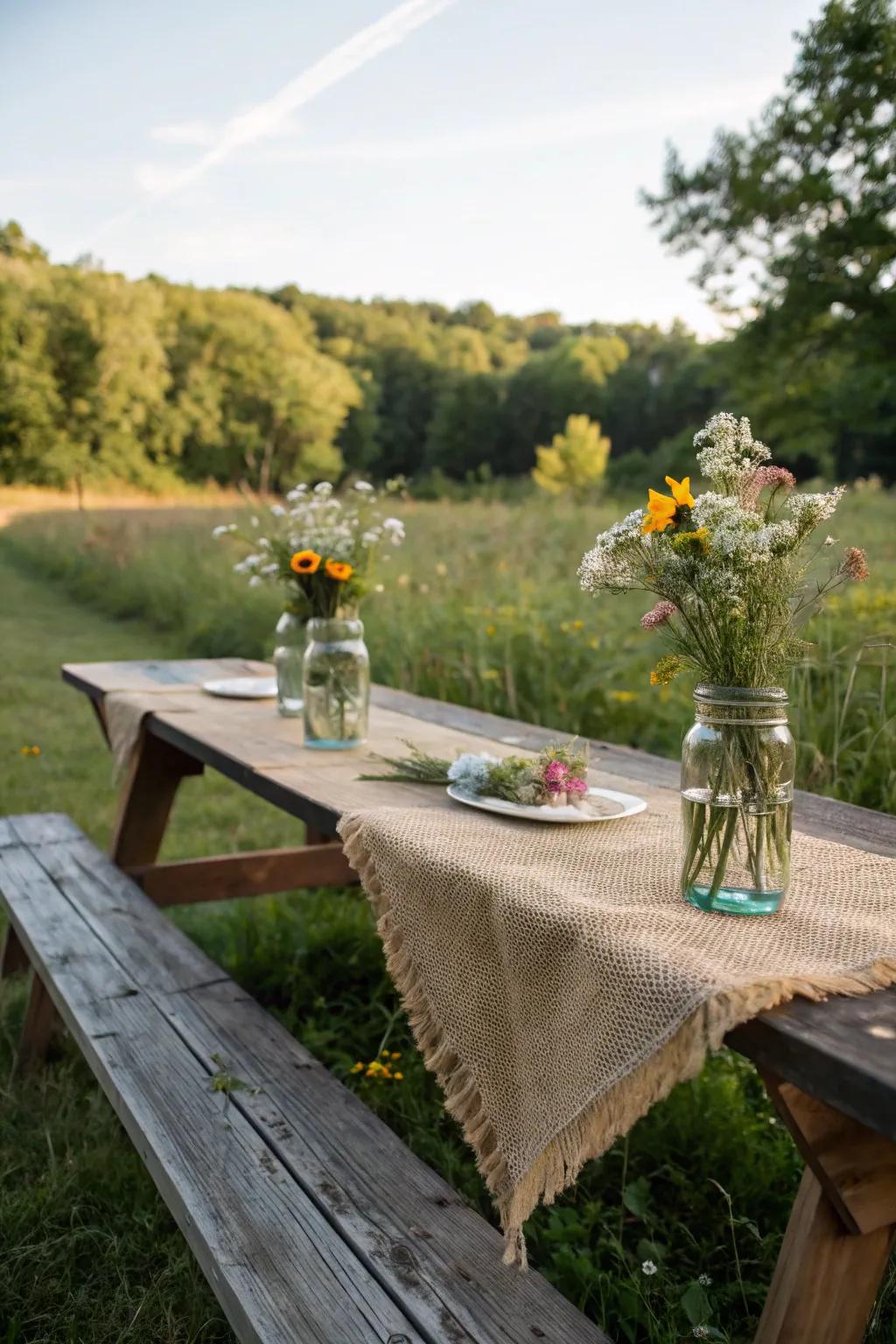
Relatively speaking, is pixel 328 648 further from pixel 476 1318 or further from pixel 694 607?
pixel 476 1318

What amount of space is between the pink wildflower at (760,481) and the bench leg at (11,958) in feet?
8.61

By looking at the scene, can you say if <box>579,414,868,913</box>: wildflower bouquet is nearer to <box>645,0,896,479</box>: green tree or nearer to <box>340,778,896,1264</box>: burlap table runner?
<box>340,778,896,1264</box>: burlap table runner

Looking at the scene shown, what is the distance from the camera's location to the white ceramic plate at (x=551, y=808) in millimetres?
1661

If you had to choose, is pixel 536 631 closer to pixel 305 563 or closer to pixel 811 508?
pixel 305 563

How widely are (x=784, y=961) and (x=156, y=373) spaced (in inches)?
1376

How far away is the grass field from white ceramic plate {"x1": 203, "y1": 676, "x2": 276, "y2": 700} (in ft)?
2.53

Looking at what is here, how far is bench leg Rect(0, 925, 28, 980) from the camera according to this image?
303 cm

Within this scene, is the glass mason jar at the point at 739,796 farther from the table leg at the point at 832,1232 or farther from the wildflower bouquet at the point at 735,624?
the table leg at the point at 832,1232

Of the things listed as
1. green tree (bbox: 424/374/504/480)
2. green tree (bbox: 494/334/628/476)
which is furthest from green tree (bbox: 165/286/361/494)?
green tree (bbox: 494/334/628/476)

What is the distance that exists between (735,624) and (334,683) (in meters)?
1.37

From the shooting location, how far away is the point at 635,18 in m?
7.79

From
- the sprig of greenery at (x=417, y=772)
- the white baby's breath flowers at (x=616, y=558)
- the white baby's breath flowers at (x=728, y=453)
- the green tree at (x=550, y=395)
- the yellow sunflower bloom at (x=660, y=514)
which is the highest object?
the green tree at (x=550, y=395)

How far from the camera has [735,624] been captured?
3.83ft

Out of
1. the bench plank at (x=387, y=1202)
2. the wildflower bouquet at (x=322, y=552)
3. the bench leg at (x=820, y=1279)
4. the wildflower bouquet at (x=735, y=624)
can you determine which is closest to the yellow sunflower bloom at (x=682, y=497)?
the wildflower bouquet at (x=735, y=624)
